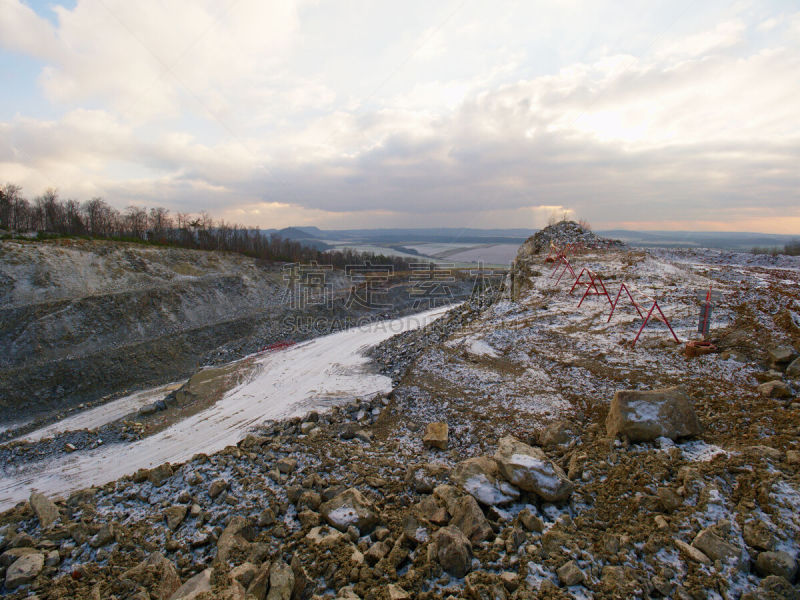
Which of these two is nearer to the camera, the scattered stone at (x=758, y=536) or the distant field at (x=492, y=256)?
the scattered stone at (x=758, y=536)

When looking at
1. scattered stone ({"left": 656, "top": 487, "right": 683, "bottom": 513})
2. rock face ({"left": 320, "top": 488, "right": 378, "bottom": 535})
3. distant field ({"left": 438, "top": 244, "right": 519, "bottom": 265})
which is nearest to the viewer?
scattered stone ({"left": 656, "top": 487, "right": 683, "bottom": 513})

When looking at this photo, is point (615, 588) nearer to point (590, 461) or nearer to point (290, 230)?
point (590, 461)

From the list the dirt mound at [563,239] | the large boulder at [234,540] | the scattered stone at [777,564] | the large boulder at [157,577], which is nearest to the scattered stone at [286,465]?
the large boulder at [234,540]

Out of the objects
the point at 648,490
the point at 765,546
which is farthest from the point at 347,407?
the point at 765,546

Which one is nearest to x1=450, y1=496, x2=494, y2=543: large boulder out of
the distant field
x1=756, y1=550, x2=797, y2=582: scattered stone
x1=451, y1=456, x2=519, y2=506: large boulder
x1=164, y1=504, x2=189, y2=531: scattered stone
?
x1=451, y1=456, x2=519, y2=506: large boulder

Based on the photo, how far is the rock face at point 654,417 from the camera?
627 centimetres

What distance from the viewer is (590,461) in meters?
6.03

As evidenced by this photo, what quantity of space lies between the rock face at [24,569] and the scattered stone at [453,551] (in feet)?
16.7

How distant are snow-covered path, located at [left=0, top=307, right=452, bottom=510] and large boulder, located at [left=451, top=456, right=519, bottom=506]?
8.30m

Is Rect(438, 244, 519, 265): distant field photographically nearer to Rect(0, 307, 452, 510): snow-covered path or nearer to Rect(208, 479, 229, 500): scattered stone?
Rect(0, 307, 452, 510): snow-covered path

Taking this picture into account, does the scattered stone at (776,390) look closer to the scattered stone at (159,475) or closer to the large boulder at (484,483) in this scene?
the large boulder at (484,483)

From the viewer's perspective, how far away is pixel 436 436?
818 centimetres

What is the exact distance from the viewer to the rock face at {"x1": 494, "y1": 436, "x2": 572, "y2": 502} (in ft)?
16.7

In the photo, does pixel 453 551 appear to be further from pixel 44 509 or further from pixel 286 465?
pixel 44 509
